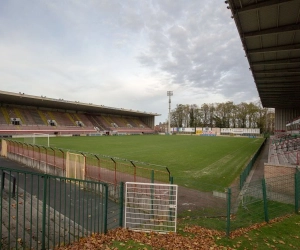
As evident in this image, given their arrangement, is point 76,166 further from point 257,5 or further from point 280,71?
point 280,71

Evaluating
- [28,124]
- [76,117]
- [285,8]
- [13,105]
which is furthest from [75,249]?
[76,117]

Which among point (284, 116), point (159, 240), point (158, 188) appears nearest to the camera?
point (159, 240)

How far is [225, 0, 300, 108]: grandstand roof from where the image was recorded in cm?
880

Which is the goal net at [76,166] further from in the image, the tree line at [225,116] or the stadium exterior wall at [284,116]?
the tree line at [225,116]

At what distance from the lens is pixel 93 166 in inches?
458

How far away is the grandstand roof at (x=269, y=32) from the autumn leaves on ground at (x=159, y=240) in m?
8.48

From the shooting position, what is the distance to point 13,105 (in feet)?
173

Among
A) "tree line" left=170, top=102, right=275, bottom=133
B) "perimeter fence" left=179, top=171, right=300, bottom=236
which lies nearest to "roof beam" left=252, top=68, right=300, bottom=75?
"perimeter fence" left=179, top=171, right=300, bottom=236

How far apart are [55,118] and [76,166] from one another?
170 feet

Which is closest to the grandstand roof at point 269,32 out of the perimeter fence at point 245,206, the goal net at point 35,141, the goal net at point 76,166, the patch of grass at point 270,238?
the perimeter fence at point 245,206

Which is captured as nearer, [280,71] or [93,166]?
[93,166]

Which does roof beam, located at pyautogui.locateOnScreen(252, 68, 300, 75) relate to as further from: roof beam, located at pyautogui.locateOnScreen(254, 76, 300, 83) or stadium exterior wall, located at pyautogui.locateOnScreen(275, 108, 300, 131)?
stadium exterior wall, located at pyautogui.locateOnScreen(275, 108, 300, 131)

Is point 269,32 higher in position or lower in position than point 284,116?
higher

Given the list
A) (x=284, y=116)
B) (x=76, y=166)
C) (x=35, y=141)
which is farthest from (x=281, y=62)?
(x=284, y=116)
